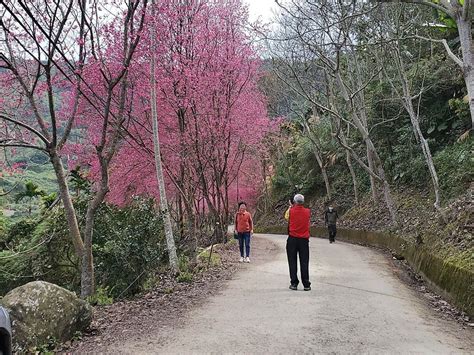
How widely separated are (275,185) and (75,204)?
24.7 meters

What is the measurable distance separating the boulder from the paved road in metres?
0.91

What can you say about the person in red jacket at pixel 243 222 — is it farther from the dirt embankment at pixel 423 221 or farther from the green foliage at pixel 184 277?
the dirt embankment at pixel 423 221

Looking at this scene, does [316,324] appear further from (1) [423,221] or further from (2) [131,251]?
(1) [423,221]

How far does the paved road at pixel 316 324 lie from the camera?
512 centimetres

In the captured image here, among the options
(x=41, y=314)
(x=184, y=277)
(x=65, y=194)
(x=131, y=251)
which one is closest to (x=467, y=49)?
(x=184, y=277)

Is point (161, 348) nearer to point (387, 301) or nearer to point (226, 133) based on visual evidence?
point (387, 301)

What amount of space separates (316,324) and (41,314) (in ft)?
11.5

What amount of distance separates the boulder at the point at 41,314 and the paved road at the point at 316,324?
0.91 metres

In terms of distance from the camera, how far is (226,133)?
1462cm

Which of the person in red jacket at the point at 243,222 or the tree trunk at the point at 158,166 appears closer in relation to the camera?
the tree trunk at the point at 158,166

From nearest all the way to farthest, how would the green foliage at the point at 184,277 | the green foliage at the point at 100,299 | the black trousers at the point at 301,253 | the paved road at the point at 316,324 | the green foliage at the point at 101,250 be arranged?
the paved road at the point at 316,324 < the black trousers at the point at 301,253 < the green foliage at the point at 100,299 < the green foliage at the point at 101,250 < the green foliage at the point at 184,277

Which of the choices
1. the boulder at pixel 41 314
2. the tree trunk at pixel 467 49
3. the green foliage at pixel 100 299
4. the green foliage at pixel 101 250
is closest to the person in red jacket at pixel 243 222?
the green foliage at pixel 101 250

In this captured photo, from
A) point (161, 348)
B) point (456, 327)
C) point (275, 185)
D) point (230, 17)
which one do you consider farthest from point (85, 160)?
point (275, 185)

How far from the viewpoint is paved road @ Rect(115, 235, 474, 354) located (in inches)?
202
